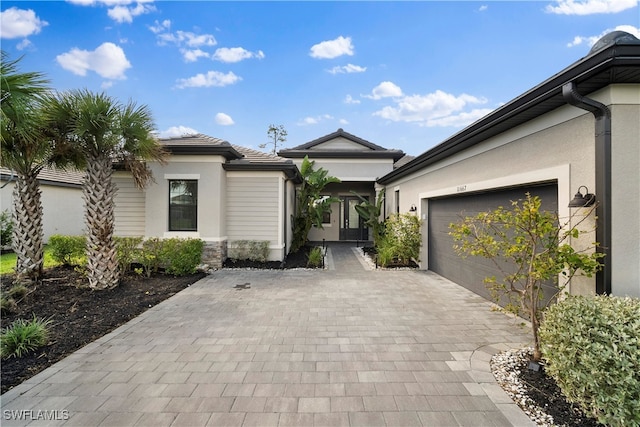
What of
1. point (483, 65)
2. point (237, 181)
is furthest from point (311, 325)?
point (483, 65)

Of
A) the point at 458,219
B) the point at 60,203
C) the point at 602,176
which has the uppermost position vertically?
the point at 60,203

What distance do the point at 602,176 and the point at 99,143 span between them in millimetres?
9233

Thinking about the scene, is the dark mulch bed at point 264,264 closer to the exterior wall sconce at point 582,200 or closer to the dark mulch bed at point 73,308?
the dark mulch bed at point 73,308

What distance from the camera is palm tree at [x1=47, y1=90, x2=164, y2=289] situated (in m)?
6.27

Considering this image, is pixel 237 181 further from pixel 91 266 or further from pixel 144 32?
pixel 144 32

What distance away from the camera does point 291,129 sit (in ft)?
109

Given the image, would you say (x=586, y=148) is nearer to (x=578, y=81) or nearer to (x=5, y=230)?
(x=578, y=81)

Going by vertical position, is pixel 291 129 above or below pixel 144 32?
above

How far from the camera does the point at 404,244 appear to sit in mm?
10039

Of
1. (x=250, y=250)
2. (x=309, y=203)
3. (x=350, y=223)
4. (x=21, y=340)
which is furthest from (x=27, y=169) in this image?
(x=350, y=223)

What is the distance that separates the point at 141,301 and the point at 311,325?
Answer: 402 centimetres

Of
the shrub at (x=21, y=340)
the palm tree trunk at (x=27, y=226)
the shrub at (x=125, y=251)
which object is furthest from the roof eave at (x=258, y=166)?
the shrub at (x=21, y=340)

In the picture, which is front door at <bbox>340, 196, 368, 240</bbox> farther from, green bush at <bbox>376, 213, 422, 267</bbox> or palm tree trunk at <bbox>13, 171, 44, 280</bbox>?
palm tree trunk at <bbox>13, 171, 44, 280</bbox>

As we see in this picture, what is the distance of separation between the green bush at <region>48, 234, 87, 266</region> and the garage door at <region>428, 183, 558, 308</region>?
11.2 m
